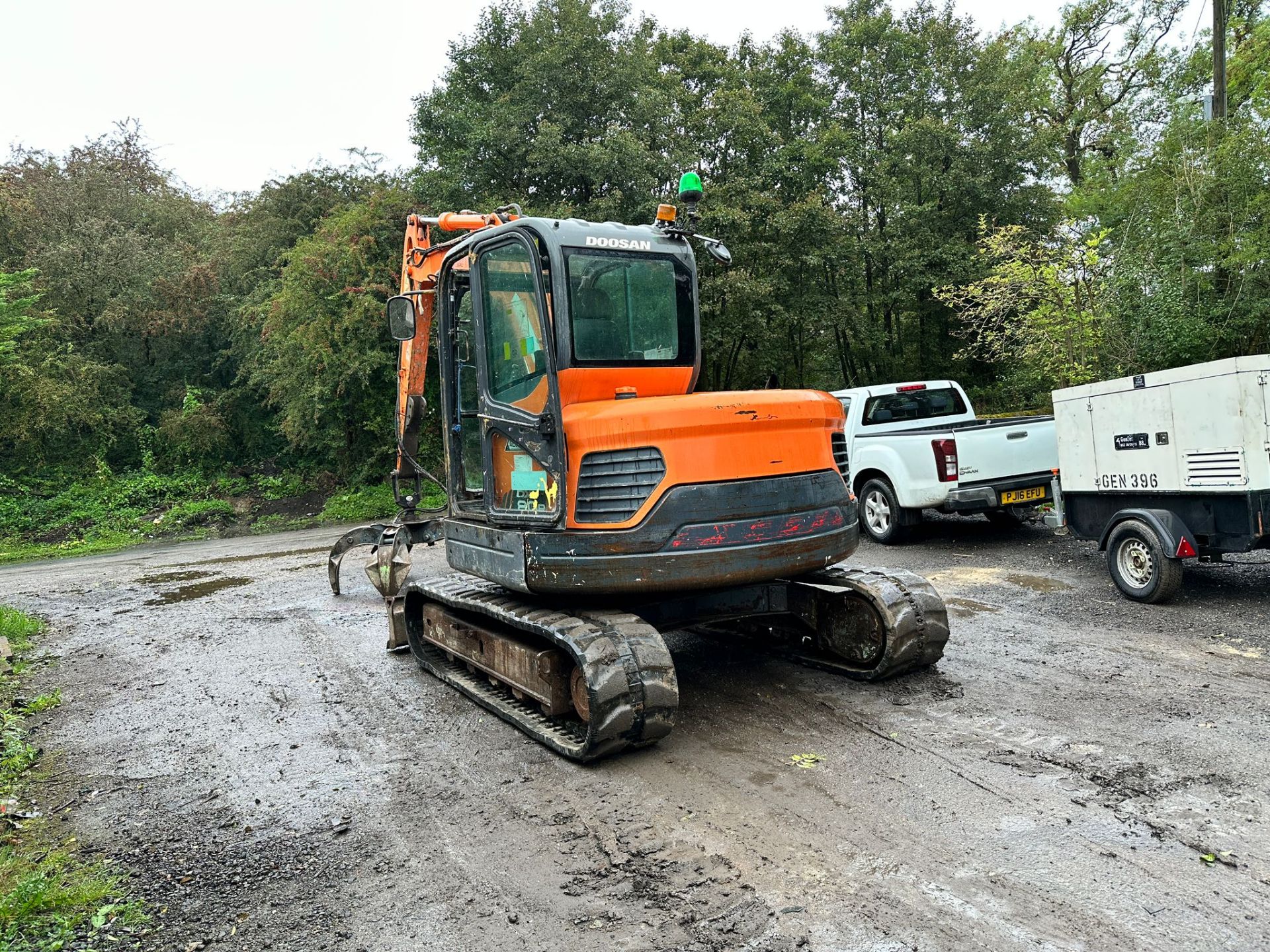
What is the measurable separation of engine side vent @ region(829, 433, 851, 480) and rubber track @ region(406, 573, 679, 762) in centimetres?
160

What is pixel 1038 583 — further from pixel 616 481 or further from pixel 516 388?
pixel 516 388

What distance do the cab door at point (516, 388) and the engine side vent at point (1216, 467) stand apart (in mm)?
5071

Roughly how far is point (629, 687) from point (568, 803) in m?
0.62

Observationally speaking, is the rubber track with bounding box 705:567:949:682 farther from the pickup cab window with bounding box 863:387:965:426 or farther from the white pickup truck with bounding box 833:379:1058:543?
the pickup cab window with bounding box 863:387:965:426

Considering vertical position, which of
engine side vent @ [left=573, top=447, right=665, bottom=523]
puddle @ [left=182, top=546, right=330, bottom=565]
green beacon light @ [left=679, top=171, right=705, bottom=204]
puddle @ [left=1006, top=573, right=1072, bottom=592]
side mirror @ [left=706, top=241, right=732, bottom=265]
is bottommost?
puddle @ [left=1006, top=573, right=1072, bottom=592]

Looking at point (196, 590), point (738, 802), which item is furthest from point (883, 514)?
point (196, 590)

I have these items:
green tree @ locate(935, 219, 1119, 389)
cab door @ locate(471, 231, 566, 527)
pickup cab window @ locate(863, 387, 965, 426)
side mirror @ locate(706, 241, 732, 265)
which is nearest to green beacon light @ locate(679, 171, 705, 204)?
side mirror @ locate(706, 241, 732, 265)

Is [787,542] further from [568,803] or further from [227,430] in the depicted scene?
[227,430]

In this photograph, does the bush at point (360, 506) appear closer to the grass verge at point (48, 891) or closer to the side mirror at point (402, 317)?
the side mirror at point (402, 317)

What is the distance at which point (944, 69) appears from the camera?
2542 cm

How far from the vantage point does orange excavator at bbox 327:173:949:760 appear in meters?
4.51

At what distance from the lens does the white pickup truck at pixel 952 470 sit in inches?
380

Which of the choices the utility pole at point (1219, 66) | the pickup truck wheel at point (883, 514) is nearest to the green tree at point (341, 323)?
the pickup truck wheel at point (883, 514)

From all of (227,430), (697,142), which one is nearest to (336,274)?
(227,430)
